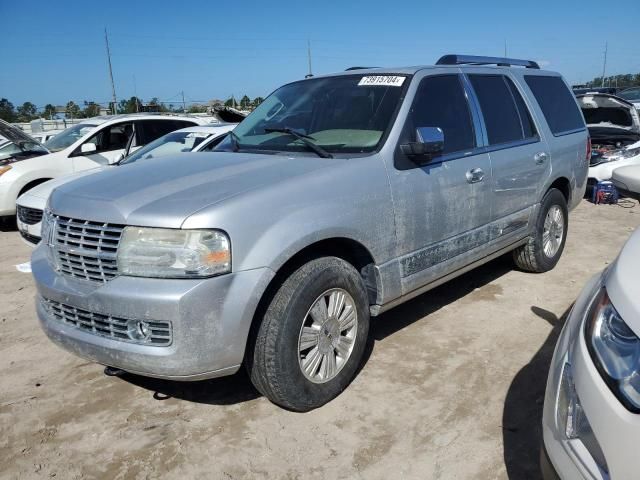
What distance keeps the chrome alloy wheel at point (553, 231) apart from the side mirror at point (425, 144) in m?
2.19

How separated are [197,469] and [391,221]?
172cm

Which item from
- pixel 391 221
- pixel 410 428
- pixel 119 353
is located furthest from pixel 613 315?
pixel 119 353

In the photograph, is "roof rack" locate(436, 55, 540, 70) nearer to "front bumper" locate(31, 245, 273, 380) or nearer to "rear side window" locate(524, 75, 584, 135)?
"rear side window" locate(524, 75, 584, 135)

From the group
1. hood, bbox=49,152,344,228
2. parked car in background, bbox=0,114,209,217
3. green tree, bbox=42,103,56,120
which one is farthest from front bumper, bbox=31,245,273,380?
green tree, bbox=42,103,56,120

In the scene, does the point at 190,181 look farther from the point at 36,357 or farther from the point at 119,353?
the point at 36,357

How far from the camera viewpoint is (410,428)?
2.87 m

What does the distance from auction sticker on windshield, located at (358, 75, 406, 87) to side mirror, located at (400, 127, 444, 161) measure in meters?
0.49

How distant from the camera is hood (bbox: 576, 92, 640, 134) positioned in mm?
9477

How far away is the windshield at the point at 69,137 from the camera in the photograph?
28.9 ft

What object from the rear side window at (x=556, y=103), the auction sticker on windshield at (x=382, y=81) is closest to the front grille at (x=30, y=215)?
the auction sticker on windshield at (x=382, y=81)

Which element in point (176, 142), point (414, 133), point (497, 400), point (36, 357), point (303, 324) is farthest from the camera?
point (176, 142)

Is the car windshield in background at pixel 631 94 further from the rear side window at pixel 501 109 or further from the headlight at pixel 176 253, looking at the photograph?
the headlight at pixel 176 253

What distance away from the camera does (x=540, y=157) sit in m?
4.67

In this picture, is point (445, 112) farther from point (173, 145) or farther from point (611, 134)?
point (611, 134)
